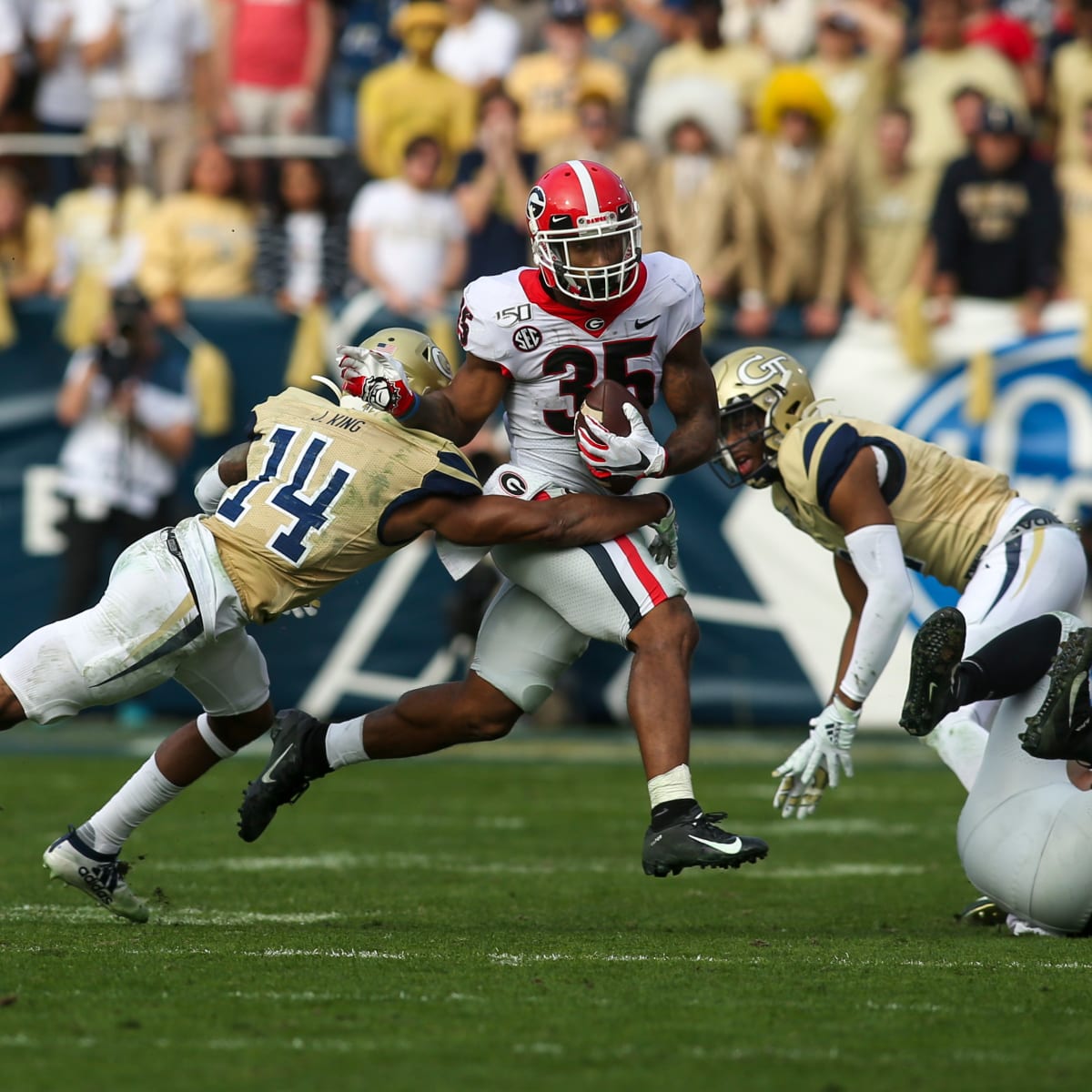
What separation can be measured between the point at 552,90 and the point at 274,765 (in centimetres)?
614

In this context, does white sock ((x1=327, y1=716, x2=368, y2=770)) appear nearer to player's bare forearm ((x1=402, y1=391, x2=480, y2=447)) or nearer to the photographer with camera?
player's bare forearm ((x1=402, y1=391, x2=480, y2=447))

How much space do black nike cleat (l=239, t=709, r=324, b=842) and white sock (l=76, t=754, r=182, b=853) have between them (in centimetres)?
21

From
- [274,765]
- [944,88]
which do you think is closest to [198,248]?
[944,88]

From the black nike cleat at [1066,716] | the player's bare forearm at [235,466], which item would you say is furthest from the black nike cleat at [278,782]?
the black nike cleat at [1066,716]

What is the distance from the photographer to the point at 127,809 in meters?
4.80

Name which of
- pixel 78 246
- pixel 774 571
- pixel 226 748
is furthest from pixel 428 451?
pixel 78 246

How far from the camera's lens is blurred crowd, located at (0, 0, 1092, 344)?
374 inches

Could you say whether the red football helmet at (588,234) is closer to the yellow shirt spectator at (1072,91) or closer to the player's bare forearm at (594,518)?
the player's bare forearm at (594,518)

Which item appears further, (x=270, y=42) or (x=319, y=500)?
(x=270, y=42)

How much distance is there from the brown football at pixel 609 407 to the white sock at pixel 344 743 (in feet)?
3.09

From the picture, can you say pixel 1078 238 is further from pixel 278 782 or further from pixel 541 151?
pixel 278 782

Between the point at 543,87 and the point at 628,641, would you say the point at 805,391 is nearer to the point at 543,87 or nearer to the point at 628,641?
the point at 628,641

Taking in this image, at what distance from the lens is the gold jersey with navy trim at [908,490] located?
16.1 ft

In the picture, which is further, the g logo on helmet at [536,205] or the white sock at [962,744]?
the white sock at [962,744]
